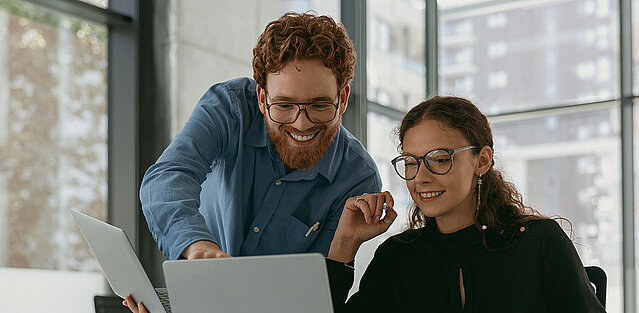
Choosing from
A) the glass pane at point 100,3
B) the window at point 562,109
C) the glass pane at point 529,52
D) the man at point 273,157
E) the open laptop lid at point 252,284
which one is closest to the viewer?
the open laptop lid at point 252,284

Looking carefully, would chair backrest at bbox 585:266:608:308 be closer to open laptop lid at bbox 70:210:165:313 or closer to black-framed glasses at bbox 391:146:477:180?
black-framed glasses at bbox 391:146:477:180

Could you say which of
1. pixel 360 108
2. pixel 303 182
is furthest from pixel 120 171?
pixel 303 182

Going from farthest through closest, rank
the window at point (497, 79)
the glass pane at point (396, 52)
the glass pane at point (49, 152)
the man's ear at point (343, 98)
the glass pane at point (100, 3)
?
the window at point (497, 79), the glass pane at point (396, 52), the glass pane at point (100, 3), the glass pane at point (49, 152), the man's ear at point (343, 98)

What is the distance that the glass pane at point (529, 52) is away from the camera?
16.3 ft

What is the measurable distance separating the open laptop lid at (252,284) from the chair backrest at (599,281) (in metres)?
0.85

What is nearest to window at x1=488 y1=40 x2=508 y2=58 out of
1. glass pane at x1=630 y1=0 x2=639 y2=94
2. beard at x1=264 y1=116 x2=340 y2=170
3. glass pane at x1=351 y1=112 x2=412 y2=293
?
glass pane at x1=351 y1=112 x2=412 y2=293

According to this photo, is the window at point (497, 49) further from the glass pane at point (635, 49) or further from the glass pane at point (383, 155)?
the glass pane at point (635, 49)

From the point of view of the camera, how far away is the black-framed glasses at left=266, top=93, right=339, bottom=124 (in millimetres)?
1530

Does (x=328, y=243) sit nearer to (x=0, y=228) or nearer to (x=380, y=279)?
(x=380, y=279)

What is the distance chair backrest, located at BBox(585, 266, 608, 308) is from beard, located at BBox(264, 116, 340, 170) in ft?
2.17

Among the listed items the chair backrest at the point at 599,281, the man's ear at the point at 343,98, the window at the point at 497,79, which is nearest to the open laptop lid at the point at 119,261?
the man's ear at the point at 343,98

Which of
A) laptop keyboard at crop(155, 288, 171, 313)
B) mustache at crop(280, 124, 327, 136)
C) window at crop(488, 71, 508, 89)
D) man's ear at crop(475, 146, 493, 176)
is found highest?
window at crop(488, 71, 508, 89)

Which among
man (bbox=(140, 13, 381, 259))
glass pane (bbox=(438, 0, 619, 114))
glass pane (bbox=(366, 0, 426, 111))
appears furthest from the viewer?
glass pane (bbox=(366, 0, 426, 111))

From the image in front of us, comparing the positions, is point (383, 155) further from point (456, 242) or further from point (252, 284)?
point (252, 284)
